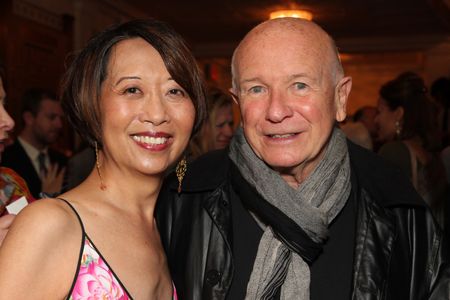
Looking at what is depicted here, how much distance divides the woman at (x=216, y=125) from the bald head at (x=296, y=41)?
164cm

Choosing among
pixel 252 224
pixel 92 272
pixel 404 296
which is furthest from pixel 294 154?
pixel 92 272

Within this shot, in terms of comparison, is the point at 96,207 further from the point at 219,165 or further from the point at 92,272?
the point at 219,165

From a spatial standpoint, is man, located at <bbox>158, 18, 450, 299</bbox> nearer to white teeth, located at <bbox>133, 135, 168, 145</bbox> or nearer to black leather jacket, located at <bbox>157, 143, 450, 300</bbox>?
black leather jacket, located at <bbox>157, 143, 450, 300</bbox>

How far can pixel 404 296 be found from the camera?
177 cm

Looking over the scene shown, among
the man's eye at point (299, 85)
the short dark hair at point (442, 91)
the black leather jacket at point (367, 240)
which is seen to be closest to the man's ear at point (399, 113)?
the short dark hair at point (442, 91)

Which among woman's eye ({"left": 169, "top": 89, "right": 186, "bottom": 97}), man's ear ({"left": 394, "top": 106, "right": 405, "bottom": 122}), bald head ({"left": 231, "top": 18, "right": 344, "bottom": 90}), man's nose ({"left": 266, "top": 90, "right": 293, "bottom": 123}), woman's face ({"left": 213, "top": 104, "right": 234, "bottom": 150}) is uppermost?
bald head ({"left": 231, "top": 18, "right": 344, "bottom": 90})

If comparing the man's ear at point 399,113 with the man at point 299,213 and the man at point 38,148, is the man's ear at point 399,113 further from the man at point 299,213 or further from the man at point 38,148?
the man at point 38,148

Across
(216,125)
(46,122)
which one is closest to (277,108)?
(216,125)

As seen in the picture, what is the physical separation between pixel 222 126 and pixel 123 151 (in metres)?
2.14

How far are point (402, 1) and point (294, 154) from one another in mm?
6865

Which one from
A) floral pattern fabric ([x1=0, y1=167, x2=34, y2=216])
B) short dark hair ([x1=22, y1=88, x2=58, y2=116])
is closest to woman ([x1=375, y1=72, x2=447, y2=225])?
floral pattern fabric ([x1=0, y1=167, x2=34, y2=216])

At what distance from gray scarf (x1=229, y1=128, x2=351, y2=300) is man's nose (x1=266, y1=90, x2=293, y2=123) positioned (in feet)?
0.71

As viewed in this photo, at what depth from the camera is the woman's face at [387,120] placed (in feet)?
12.7

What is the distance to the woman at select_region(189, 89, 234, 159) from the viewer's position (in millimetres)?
3539
